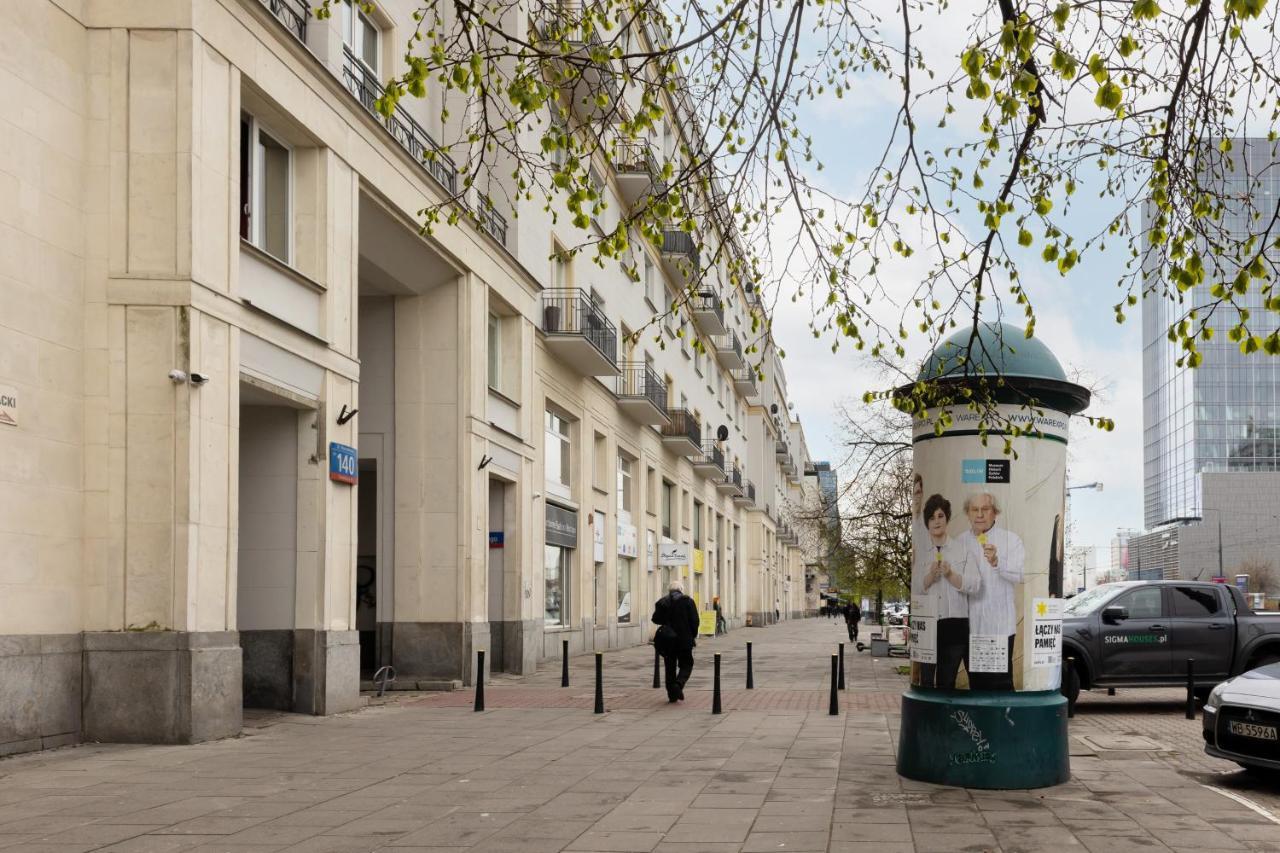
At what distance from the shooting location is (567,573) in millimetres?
30172

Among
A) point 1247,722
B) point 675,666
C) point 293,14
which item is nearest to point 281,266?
point 293,14

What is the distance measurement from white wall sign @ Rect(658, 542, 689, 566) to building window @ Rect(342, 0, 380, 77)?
20.8 metres

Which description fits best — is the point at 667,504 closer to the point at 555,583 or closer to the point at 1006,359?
the point at 555,583

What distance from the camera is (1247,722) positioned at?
391 inches

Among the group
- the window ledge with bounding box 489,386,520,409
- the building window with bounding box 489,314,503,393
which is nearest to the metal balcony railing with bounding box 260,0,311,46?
the window ledge with bounding box 489,386,520,409

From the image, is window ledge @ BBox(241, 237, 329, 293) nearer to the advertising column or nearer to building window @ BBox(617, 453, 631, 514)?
the advertising column

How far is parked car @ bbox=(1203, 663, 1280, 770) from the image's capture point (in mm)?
9750

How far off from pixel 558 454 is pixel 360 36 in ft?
41.9

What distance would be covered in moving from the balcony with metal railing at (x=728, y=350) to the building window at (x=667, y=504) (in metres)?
12.7

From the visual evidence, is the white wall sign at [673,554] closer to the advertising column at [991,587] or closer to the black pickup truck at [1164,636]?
the black pickup truck at [1164,636]

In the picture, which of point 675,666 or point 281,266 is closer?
point 281,266

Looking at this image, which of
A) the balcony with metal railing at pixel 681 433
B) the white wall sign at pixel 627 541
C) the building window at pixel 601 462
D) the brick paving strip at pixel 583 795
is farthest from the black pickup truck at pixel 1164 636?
the balcony with metal railing at pixel 681 433

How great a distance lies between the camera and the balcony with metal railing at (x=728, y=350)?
58312 millimetres

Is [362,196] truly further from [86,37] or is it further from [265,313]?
[86,37]
